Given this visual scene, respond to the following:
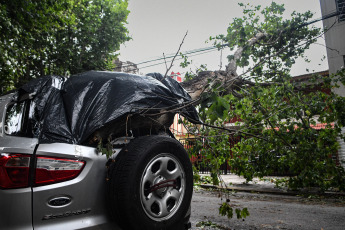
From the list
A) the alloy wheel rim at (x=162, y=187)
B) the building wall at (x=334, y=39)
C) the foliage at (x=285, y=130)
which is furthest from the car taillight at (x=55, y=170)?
the building wall at (x=334, y=39)

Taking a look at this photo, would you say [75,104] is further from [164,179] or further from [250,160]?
[250,160]

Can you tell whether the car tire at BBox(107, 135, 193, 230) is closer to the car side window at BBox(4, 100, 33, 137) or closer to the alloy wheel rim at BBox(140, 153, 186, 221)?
the alloy wheel rim at BBox(140, 153, 186, 221)

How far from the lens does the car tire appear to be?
6.12 feet

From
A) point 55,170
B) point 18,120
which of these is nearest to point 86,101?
point 18,120

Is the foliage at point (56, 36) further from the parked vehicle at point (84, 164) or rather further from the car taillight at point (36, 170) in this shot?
the car taillight at point (36, 170)

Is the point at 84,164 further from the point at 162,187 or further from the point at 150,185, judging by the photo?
the point at 162,187

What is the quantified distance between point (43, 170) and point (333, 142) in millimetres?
6878

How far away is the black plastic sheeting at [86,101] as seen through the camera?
217 cm

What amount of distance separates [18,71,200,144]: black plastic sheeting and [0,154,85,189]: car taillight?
248 mm

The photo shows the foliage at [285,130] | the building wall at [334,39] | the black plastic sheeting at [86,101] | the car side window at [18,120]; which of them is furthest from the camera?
the building wall at [334,39]

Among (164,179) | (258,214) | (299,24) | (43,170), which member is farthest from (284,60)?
(43,170)

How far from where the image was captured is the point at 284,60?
8297 mm

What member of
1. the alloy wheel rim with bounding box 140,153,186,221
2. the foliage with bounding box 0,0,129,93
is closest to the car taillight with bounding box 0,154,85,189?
the alloy wheel rim with bounding box 140,153,186,221

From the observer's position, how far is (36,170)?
Answer: 169 centimetres
